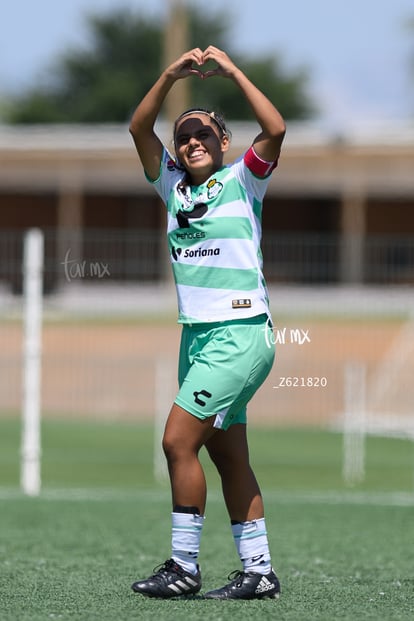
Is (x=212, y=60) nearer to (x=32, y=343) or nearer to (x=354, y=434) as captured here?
(x=32, y=343)

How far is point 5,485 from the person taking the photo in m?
13.0

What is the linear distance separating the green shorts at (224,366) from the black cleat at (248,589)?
0.66 meters

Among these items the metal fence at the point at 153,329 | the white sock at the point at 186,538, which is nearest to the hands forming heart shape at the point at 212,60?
the white sock at the point at 186,538

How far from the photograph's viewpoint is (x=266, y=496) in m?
11.6

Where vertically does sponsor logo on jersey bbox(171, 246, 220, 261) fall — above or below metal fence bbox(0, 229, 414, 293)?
below

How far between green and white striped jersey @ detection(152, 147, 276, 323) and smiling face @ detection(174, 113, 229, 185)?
0.05m

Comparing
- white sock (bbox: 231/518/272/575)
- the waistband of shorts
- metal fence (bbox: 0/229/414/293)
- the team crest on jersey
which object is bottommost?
white sock (bbox: 231/518/272/575)

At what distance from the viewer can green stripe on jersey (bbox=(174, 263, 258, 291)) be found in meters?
5.52

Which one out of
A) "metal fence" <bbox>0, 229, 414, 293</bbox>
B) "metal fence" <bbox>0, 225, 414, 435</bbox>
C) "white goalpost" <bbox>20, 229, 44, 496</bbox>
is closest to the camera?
"white goalpost" <bbox>20, 229, 44, 496</bbox>

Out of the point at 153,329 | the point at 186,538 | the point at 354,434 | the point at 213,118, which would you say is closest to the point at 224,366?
the point at 186,538

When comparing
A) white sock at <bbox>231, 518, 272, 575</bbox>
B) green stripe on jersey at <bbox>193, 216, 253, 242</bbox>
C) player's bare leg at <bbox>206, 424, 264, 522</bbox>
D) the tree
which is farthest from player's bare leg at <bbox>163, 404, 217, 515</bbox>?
the tree

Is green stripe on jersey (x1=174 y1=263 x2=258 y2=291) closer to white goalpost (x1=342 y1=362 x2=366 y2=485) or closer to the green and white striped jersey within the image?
the green and white striped jersey

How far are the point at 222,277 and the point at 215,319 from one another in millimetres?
171

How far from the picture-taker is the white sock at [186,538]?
18.1 ft
